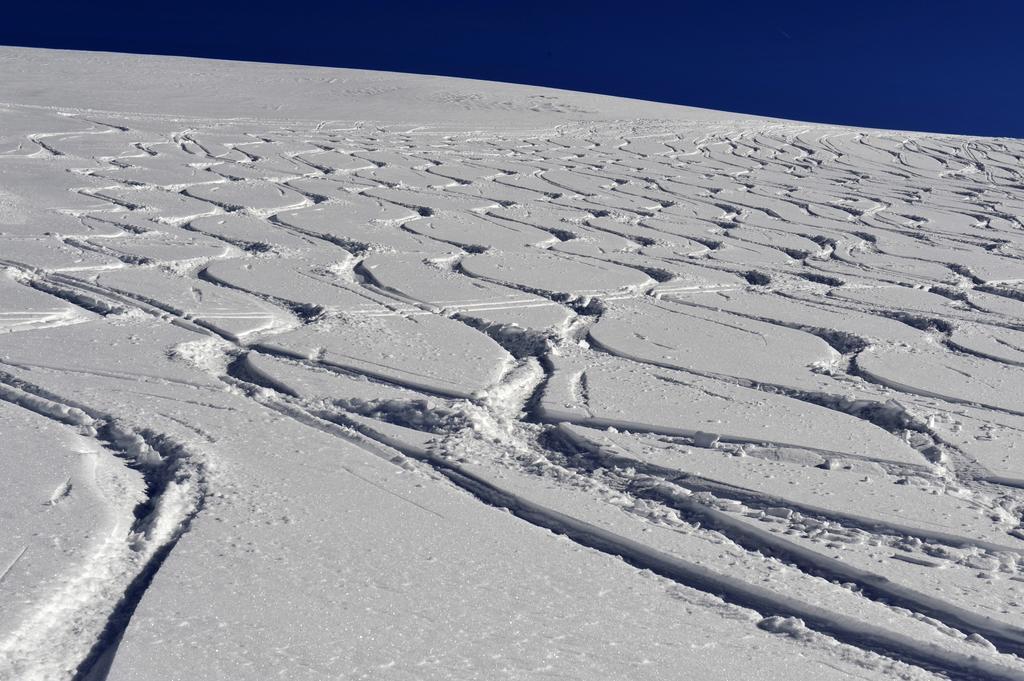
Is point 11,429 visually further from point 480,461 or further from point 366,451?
point 480,461

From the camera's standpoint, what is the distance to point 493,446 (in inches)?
64.8

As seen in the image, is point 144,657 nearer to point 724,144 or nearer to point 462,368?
point 462,368

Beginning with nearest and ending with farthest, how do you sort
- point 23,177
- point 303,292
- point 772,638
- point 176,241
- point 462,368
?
point 772,638
point 462,368
point 303,292
point 176,241
point 23,177

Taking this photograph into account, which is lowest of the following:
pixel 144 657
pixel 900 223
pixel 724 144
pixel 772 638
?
pixel 144 657

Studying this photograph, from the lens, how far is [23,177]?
4.30m

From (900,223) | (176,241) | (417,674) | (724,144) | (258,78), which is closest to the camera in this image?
(417,674)

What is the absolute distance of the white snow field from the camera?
1.11 m

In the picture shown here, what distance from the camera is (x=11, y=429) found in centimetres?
158

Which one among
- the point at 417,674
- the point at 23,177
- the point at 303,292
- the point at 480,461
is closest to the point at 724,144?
the point at 23,177

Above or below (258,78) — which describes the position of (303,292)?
below

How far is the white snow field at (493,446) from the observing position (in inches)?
43.6

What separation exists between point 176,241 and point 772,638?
257cm

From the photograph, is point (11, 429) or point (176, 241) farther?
point (176, 241)

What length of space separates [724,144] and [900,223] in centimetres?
366
